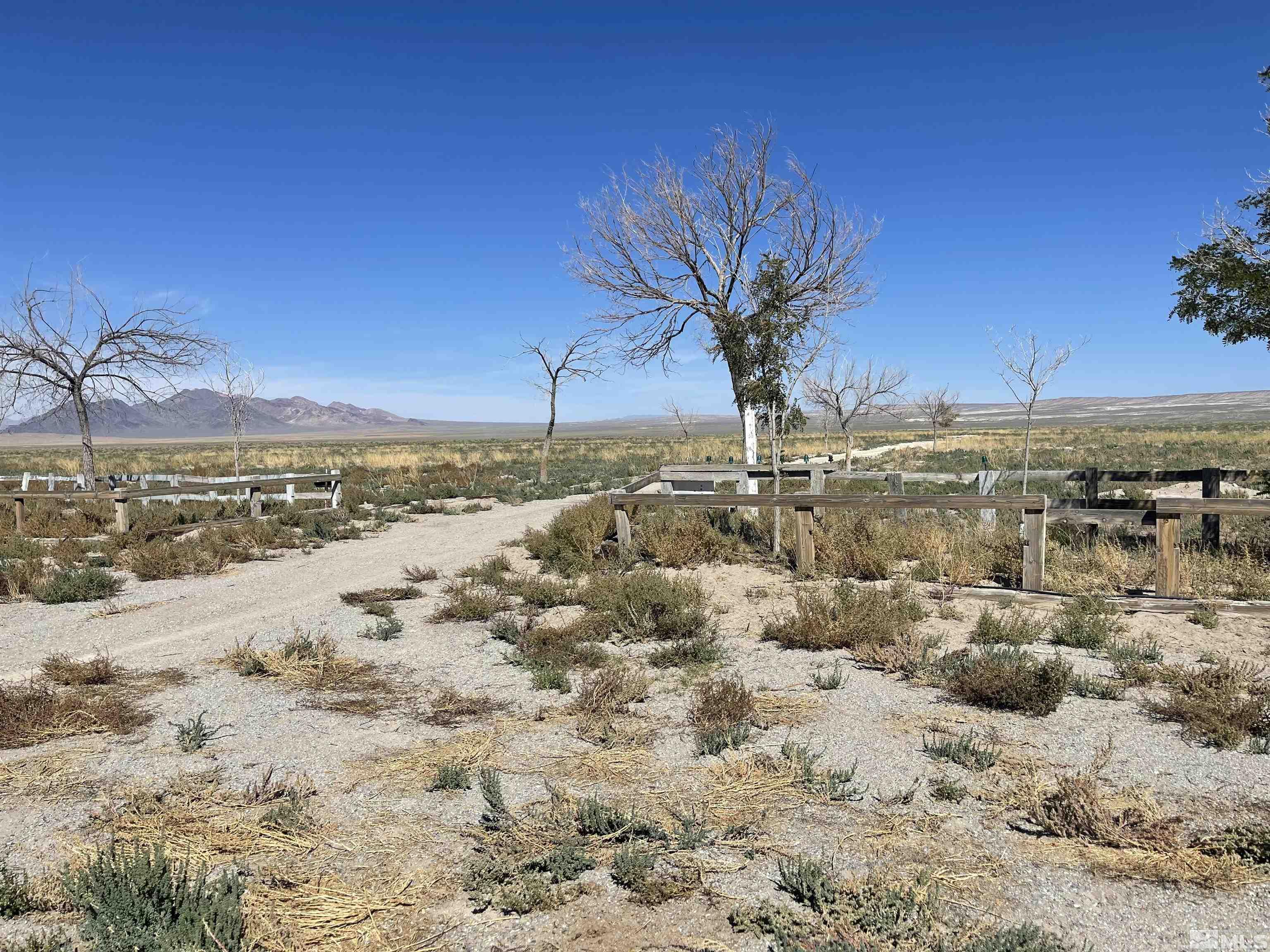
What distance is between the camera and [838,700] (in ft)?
20.0

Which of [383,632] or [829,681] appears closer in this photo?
[829,681]

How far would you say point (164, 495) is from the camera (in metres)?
17.3

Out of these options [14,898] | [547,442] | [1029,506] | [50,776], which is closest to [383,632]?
[50,776]

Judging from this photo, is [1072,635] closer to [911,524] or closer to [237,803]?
[911,524]

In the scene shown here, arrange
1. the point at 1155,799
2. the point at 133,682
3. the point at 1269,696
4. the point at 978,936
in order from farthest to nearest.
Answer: the point at 133,682, the point at 1269,696, the point at 1155,799, the point at 978,936

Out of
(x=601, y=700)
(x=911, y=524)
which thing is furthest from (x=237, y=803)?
(x=911, y=524)

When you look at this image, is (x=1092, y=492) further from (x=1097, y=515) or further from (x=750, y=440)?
(x=750, y=440)

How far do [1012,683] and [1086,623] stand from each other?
2.14 metres

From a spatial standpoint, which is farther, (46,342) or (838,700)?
(46,342)

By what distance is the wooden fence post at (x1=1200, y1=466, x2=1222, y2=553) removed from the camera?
10250 millimetres

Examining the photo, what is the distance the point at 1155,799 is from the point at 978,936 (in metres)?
1.88

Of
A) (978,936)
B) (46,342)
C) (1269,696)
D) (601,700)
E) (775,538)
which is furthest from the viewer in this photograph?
(46,342)

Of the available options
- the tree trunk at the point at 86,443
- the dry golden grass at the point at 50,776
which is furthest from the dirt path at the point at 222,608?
the tree trunk at the point at 86,443

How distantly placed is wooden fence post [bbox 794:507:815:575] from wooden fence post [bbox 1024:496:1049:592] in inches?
101
